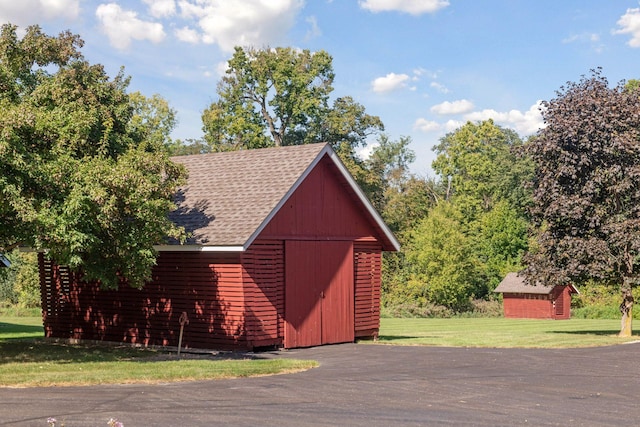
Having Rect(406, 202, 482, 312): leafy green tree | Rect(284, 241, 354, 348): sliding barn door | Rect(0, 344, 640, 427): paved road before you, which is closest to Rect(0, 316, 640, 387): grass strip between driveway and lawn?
Rect(0, 344, 640, 427): paved road

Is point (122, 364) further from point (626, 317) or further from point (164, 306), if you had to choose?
point (626, 317)

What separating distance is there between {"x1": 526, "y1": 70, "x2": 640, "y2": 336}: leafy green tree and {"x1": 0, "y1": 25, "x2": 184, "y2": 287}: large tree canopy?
14600 mm

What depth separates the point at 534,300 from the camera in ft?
204

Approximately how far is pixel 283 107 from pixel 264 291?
44797 millimetres

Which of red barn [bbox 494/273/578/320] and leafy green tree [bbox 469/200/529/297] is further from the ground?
leafy green tree [bbox 469/200/529/297]

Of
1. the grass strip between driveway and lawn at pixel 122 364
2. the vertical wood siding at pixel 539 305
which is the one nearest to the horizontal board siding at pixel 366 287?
the grass strip between driveway and lawn at pixel 122 364

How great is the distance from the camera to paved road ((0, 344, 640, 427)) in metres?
13.1

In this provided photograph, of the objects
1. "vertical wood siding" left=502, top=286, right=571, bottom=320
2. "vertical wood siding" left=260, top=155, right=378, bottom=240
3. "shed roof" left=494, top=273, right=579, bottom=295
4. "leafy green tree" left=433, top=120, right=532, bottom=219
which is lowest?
"vertical wood siding" left=502, top=286, right=571, bottom=320

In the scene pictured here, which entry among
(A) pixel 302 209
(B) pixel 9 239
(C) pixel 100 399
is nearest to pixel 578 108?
(A) pixel 302 209

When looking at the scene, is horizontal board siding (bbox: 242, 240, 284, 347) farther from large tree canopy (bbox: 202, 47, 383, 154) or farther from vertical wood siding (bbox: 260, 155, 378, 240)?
large tree canopy (bbox: 202, 47, 383, 154)

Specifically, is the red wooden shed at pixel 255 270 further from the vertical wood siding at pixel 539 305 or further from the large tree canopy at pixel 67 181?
the vertical wood siding at pixel 539 305

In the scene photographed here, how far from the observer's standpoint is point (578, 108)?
31.9 meters

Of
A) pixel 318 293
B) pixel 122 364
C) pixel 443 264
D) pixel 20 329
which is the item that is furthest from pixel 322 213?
pixel 443 264

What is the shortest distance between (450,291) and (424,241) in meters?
4.11
